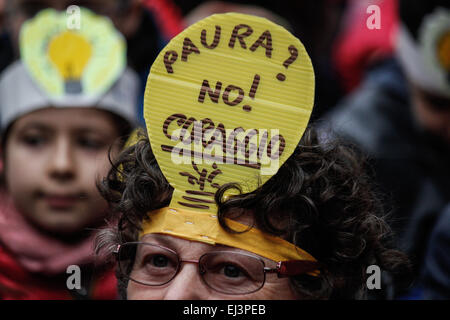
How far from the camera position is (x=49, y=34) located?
10.7 feet

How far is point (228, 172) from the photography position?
182cm

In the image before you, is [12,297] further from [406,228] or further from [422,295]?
[406,228]

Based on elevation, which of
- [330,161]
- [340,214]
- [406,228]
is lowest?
[406,228]

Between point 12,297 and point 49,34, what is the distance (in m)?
1.21

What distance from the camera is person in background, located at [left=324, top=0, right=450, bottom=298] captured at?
130 inches

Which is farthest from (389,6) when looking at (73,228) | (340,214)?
(340,214)

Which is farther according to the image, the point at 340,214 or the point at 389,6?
the point at 389,6

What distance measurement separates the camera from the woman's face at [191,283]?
1.77 m

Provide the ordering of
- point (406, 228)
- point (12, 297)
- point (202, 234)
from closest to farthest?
point (202, 234), point (12, 297), point (406, 228)

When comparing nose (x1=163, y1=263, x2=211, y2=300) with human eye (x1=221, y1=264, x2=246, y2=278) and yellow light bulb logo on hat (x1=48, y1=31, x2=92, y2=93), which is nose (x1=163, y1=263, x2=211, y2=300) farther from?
yellow light bulb logo on hat (x1=48, y1=31, x2=92, y2=93)

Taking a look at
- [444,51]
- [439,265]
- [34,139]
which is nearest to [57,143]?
[34,139]

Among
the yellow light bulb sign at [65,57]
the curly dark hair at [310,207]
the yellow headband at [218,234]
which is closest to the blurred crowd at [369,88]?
the yellow light bulb sign at [65,57]

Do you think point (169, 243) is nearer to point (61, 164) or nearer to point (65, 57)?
point (61, 164)

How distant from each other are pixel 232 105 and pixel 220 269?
15.6 inches
